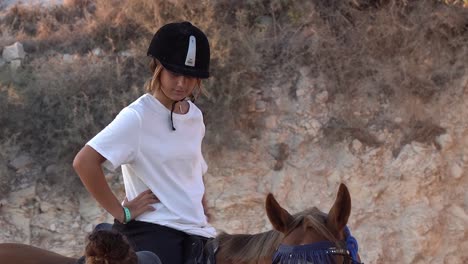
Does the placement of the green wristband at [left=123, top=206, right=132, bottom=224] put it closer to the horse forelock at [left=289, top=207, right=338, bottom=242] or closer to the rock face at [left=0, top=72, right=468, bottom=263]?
the horse forelock at [left=289, top=207, right=338, bottom=242]

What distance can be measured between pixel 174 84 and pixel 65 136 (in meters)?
4.23

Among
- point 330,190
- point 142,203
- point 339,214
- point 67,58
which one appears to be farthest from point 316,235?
point 67,58

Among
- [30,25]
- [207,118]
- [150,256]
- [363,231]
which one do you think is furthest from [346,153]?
[30,25]

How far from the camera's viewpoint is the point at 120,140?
119 inches

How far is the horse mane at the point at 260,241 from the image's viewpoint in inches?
103

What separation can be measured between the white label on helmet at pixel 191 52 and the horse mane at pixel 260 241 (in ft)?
2.80

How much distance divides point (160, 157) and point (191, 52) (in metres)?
0.52

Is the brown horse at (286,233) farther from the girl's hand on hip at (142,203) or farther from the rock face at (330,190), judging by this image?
the rock face at (330,190)

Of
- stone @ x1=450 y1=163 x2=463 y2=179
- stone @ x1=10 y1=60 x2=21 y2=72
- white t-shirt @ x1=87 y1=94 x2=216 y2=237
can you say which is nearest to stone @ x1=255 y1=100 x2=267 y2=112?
stone @ x1=450 y1=163 x2=463 y2=179

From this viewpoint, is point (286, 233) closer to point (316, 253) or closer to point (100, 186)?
point (316, 253)

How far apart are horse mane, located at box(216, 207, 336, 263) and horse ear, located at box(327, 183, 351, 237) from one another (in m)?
0.04

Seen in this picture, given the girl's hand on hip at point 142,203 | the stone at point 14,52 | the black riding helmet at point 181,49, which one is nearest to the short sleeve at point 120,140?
the girl's hand on hip at point 142,203

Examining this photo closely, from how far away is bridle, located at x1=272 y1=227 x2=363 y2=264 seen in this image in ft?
8.14

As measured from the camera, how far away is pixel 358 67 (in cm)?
730
